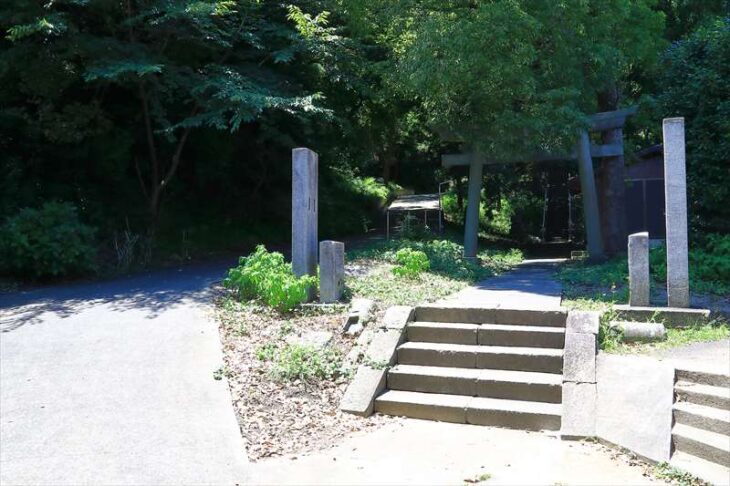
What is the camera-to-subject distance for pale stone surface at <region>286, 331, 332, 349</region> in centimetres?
774

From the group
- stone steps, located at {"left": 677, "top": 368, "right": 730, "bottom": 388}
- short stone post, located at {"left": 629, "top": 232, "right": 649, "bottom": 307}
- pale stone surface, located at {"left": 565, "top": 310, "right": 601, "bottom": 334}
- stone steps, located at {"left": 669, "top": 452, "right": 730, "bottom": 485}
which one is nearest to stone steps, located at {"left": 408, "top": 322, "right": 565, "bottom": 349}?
pale stone surface, located at {"left": 565, "top": 310, "right": 601, "bottom": 334}

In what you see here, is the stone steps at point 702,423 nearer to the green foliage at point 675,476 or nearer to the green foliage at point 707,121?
the green foliage at point 675,476

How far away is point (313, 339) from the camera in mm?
7973

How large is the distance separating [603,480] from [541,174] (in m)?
24.8

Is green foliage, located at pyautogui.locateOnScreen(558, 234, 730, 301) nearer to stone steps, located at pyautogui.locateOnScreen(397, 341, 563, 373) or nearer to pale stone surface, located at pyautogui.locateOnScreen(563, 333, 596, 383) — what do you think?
pale stone surface, located at pyautogui.locateOnScreen(563, 333, 596, 383)

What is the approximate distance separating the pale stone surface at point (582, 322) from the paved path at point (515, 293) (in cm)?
38

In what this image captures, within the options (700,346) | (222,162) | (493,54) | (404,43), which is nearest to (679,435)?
(700,346)

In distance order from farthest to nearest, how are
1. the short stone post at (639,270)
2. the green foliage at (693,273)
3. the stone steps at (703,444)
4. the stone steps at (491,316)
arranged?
the green foliage at (693,273), the short stone post at (639,270), the stone steps at (491,316), the stone steps at (703,444)

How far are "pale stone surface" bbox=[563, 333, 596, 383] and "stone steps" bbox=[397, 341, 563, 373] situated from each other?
0.14m

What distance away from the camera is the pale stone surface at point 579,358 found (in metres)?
6.67

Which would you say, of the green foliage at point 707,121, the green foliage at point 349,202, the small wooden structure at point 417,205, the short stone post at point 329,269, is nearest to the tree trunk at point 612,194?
the green foliage at point 707,121

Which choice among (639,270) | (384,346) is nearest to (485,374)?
(384,346)

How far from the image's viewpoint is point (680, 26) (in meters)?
20.9

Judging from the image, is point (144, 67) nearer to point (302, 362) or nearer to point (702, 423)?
point (302, 362)
